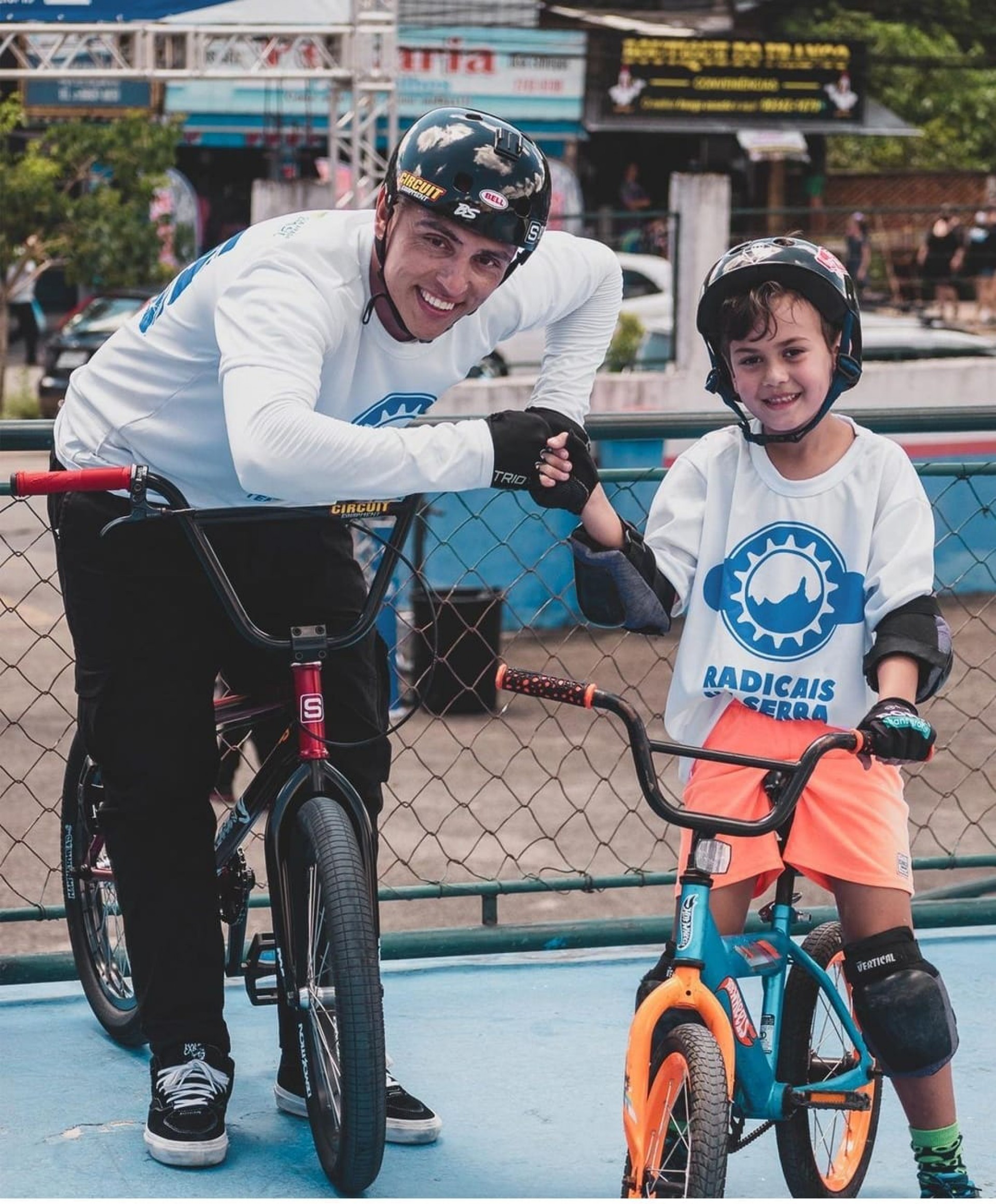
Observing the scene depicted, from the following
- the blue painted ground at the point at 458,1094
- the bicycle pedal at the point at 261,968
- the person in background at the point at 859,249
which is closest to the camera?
the blue painted ground at the point at 458,1094

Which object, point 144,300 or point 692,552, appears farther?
point 144,300

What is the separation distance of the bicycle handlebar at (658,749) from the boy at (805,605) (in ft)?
0.71

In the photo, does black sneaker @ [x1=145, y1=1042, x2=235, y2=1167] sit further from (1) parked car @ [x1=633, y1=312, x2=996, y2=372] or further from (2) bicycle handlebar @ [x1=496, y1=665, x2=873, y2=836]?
(1) parked car @ [x1=633, y1=312, x2=996, y2=372]

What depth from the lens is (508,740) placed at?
8938mm

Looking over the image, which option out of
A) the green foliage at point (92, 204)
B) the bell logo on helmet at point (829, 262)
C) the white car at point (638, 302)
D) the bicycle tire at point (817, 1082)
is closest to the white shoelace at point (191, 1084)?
the bicycle tire at point (817, 1082)

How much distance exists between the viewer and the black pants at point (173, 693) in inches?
131

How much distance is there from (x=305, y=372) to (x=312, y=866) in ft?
2.88

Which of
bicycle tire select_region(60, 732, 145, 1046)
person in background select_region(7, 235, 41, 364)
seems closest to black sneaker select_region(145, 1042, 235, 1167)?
bicycle tire select_region(60, 732, 145, 1046)

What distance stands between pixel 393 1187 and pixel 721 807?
1.00m

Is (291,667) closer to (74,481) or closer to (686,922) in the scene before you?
(74,481)

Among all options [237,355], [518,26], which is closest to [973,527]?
[237,355]

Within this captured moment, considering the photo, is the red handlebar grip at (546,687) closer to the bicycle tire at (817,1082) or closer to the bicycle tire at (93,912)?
the bicycle tire at (817,1082)

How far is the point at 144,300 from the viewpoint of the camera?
19.2m

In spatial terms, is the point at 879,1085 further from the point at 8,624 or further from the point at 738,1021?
the point at 8,624
